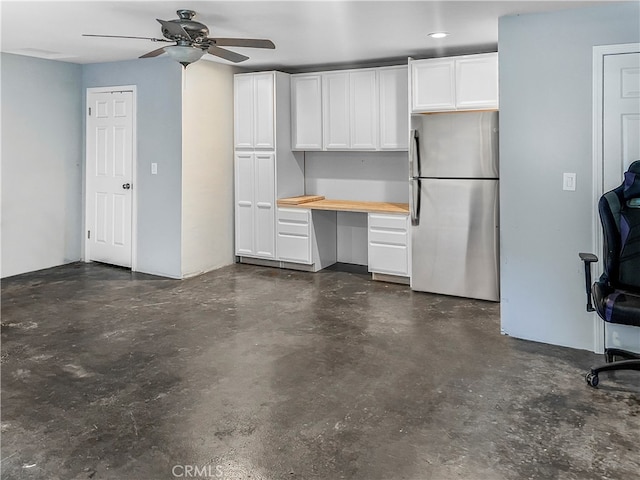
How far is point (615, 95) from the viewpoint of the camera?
3.38m

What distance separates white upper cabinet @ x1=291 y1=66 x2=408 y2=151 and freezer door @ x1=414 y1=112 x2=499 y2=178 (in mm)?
611

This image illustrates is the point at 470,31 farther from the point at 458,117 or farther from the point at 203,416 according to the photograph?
the point at 203,416

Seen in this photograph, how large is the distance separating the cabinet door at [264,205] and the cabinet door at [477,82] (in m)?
2.21

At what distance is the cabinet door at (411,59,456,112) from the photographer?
16.1 feet

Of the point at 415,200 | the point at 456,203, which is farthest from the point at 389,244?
the point at 456,203

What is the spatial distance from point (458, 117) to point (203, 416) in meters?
3.34

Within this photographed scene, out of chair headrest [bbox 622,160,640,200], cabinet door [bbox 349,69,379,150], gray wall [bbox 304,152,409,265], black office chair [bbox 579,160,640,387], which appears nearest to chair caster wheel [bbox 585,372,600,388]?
black office chair [bbox 579,160,640,387]

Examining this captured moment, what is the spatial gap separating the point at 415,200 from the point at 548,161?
1551 millimetres

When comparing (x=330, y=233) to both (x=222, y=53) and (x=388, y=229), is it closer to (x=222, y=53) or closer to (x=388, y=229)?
(x=388, y=229)

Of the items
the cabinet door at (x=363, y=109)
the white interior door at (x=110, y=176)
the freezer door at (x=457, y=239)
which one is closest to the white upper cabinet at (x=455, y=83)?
the cabinet door at (x=363, y=109)

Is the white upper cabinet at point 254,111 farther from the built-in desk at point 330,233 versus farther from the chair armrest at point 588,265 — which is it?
the chair armrest at point 588,265

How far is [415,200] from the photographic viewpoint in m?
5.02

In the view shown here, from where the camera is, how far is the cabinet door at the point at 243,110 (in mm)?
6062

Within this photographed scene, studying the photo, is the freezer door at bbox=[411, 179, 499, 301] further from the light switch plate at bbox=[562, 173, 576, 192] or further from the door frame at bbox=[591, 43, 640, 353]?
the door frame at bbox=[591, 43, 640, 353]
